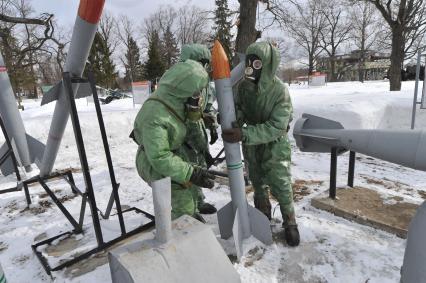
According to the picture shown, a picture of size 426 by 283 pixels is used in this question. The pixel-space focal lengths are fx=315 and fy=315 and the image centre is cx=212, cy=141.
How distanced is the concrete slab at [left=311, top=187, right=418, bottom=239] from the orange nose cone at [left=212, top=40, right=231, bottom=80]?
6.60ft

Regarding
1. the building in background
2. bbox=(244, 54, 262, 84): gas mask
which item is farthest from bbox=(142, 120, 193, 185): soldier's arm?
the building in background

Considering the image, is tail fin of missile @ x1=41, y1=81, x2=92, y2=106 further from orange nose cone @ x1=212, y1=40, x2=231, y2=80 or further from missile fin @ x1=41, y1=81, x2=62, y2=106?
orange nose cone @ x1=212, y1=40, x2=231, y2=80

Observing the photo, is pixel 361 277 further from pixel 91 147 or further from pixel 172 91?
pixel 91 147

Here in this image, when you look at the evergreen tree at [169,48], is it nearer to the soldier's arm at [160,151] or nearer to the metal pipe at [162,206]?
the soldier's arm at [160,151]

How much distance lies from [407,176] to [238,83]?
3.32 metres

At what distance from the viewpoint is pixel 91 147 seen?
7.45 m

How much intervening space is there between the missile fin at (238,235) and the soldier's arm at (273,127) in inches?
27.0

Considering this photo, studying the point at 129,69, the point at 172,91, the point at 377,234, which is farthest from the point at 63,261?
the point at 129,69

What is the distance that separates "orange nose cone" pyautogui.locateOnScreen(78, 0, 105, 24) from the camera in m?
2.46

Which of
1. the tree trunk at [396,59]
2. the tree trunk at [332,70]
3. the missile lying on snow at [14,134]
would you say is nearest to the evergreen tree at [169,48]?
the tree trunk at [332,70]

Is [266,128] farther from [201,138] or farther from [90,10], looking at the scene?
[90,10]

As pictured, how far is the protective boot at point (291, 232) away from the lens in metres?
2.91

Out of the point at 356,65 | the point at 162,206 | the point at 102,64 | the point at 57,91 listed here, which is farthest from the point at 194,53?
the point at 356,65

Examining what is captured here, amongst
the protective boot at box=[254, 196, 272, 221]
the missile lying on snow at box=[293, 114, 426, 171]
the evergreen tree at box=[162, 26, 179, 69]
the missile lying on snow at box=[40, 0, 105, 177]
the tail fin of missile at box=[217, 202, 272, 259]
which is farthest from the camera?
the evergreen tree at box=[162, 26, 179, 69]
